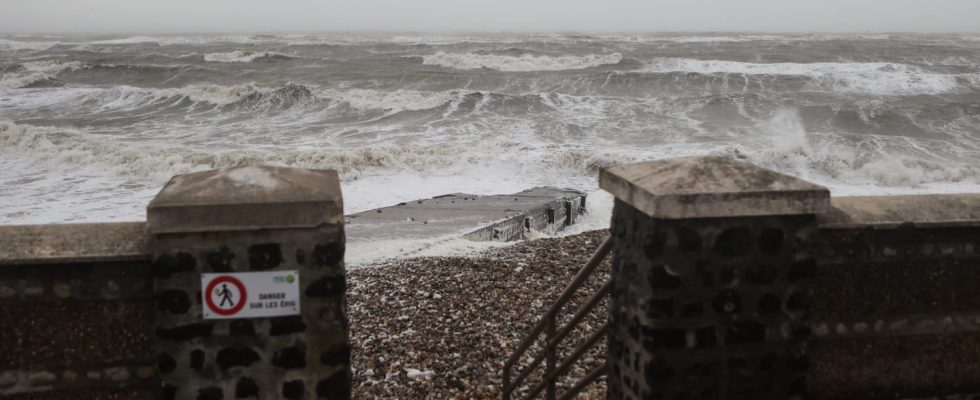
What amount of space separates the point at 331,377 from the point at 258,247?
26.6 inches

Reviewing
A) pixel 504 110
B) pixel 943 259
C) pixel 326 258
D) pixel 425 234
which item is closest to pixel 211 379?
pixel 326 258

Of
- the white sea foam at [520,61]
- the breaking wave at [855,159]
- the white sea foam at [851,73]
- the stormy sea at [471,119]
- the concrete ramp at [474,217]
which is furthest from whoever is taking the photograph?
the white sea foam at [520,61]

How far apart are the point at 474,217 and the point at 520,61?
38.4 meters

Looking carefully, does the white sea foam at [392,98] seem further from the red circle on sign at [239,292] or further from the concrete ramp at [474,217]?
the red circle on sign at [239,292]

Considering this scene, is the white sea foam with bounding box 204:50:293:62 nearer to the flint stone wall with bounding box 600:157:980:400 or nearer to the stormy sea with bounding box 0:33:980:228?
the stormy sea with bounding box 0:33:980:228

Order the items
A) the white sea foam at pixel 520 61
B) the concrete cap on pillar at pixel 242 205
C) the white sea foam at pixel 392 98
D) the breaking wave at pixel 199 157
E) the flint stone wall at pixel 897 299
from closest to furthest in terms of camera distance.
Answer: the concrete cap on pillar at pixel 242 205
the flint stone wall at pixel 897 299
the breaking wave at pixel 199 157
the white sea foam at pixel 392 98
the white sea foam at pixel 520 61

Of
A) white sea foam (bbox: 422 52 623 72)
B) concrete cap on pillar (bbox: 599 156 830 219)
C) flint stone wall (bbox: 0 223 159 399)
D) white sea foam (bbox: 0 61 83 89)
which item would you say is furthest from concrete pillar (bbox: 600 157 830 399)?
white sea foam (bbox: 0 61 83 89)

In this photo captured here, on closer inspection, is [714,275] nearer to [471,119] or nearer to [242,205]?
[242,205]

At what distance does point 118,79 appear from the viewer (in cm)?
4275

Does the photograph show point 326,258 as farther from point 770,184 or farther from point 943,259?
point 943,259

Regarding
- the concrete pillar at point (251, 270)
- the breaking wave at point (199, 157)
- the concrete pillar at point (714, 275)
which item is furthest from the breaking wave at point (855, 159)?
the concrete pillar at point (251, 270)

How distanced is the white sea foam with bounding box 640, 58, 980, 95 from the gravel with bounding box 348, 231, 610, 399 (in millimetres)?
32416

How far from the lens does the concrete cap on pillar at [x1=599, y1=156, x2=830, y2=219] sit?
121 inches

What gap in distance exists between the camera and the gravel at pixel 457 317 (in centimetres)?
605
